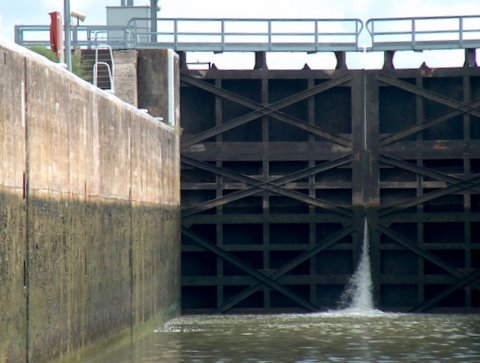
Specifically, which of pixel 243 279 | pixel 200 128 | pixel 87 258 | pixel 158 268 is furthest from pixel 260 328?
pixel 87 258

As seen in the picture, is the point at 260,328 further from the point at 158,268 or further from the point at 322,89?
the point at 322,89

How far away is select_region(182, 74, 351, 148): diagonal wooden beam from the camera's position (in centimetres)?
2617

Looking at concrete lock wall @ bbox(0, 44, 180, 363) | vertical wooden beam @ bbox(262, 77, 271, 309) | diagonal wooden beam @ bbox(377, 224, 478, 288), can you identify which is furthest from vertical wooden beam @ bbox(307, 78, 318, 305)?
concrete lock wall @ bbox(0, 44, 180, 363)

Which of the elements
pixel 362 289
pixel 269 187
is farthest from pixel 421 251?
pixel 269 187

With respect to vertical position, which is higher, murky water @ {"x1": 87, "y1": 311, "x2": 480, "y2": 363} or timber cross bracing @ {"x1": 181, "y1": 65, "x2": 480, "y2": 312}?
timber cross bracing @ {"x1": 181, "y1": 65, "x2": 480, "y2": 312}

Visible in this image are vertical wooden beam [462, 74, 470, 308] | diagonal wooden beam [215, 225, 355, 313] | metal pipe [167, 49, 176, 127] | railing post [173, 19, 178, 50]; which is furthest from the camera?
railing post [173, 19, 178, 50]

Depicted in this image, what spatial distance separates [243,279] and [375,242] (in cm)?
245

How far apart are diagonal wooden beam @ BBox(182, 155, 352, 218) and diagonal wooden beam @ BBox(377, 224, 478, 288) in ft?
2.54

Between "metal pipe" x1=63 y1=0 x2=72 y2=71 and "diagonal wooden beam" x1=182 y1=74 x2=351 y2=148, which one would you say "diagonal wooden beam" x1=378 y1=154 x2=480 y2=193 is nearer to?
"diagonal wooden beam" x1=182 y1=74 x2=351 y2=148

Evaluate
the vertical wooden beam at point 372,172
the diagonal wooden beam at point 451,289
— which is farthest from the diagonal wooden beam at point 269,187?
the diagonal wooden beam at point 451,289

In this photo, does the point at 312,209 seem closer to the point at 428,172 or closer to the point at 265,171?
the point at 265,171

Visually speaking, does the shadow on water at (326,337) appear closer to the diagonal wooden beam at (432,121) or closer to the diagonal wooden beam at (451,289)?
the diagonal wooden beam at (451,289)

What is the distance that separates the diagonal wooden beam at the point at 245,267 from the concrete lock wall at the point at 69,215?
368cm

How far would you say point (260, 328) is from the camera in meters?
22.5
